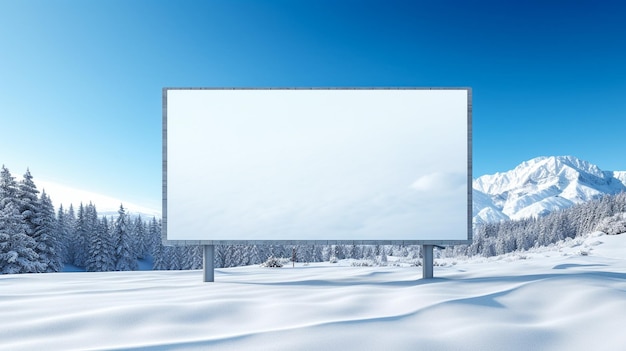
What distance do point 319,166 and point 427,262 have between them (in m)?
3.53

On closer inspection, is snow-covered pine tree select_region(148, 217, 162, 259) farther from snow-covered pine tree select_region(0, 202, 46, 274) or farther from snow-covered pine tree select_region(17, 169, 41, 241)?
snow-covered pine tree select_region(0, 202, 46, 274)

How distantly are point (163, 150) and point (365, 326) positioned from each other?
21.1ft

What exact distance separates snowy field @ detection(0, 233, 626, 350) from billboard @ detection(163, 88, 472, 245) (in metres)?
1.50

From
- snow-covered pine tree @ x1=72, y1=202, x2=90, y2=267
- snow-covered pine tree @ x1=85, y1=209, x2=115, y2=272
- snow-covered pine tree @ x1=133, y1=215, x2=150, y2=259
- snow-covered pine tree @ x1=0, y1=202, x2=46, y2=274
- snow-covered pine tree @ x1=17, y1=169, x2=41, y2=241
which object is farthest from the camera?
snow-covered pine tree @ x1=133, y1=215, x2=150, y2=259

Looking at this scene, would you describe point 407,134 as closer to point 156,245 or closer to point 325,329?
point 325,329

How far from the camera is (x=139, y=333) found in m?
3.98

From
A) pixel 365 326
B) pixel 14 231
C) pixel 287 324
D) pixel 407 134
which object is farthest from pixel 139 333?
pixel 14 231

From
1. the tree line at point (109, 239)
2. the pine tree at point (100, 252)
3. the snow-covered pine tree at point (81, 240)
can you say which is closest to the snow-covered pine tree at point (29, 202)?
the tree line at point (109, 239)

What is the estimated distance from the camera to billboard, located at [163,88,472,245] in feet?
25.3

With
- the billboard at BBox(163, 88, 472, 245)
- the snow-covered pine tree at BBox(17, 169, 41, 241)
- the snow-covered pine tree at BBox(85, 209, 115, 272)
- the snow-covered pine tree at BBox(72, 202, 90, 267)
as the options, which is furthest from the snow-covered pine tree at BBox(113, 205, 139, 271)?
the billboard at BBox(163, 88, 472, 245)

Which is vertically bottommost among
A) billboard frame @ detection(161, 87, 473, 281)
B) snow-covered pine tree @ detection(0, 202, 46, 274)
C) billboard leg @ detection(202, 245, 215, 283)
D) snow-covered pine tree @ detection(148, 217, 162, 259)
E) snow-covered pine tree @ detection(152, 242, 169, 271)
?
snow-covered pine tree @ detection(152, 242, 169, 271)

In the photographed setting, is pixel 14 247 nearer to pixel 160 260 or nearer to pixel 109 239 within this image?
pixel 109 239

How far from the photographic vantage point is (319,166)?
7.77 meters

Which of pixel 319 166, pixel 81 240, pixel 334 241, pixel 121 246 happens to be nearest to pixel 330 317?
pixel 334 241
